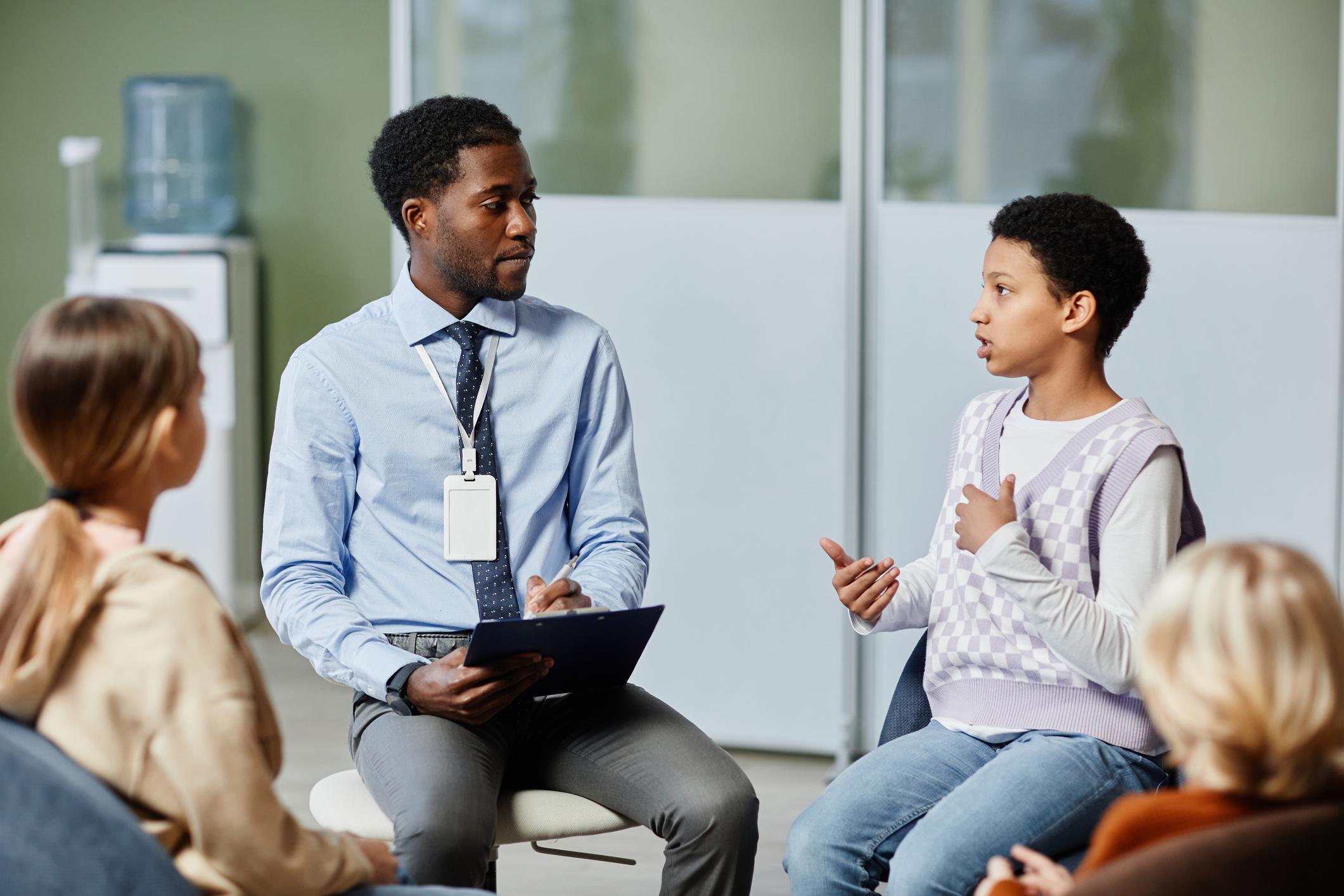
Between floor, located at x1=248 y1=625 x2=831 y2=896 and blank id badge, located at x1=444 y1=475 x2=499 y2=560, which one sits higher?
blank id badge, located at x1=444 y1=475 x2=499 y2=560

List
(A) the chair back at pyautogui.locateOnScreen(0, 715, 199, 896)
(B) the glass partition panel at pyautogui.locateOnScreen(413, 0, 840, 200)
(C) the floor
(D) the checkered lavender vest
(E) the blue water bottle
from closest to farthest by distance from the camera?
(A) the chair back at pyautogui.locateOnScreen(0, 715, 199, 896)
(D) the checkered lavender vest
(C) the floor
(B) the glass partition panel at pyautogui.locateOnScreen(413, 0, 840, 200)
(E) the blue water bottle

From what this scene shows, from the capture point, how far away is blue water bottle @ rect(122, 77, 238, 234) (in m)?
4.75

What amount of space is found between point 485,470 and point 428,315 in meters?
0.27

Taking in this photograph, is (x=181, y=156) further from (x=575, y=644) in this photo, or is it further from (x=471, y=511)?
(x=575, y=644)

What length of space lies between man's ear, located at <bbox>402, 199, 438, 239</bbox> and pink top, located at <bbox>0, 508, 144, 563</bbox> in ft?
3.07

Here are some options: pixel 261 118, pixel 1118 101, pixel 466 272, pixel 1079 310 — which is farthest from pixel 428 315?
pixel 261 118

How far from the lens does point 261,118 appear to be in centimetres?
486

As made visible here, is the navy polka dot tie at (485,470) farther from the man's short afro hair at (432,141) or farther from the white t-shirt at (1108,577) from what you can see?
the white t-shirt at (1108,577)

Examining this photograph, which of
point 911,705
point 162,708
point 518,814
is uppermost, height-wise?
point 162,708

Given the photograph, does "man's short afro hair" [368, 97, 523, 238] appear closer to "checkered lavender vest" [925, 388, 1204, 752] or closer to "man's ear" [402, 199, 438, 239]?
"man's ear" [402, 199, 438, 239]

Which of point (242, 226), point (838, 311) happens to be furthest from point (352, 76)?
point (838, 311)

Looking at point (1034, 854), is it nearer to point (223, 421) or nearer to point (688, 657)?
point (688, 657)

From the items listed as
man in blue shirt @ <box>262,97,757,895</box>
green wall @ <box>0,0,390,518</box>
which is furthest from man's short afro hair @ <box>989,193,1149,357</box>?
green wall @ <box>0,0,390,518</box>

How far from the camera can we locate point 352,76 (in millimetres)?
4793
